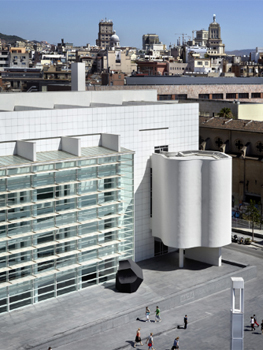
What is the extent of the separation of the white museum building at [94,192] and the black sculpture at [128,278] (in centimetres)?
177

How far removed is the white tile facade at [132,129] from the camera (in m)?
42.0

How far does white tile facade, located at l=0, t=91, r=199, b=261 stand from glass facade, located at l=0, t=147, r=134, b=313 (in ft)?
8.85

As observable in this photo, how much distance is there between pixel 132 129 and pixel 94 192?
24.4 feet

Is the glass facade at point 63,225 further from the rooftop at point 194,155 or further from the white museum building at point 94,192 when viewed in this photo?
the rooftop at point 194,155

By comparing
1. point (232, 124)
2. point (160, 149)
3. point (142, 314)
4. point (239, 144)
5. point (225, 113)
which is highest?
point (225, 113)

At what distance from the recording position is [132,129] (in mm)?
48469

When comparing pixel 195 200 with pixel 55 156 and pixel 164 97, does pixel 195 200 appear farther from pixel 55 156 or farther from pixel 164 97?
pixel 164 97

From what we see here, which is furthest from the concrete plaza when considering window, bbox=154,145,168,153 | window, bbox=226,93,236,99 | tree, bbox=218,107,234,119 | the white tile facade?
window, bbox=226,93,236,99

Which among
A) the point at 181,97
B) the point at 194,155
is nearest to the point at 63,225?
the point at 194,155

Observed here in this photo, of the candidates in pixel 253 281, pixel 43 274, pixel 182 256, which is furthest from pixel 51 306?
pixel 253 281

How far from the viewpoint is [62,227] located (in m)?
41.8

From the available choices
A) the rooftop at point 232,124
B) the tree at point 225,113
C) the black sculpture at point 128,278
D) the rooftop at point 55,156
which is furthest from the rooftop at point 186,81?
the black sculpture at point 128,278

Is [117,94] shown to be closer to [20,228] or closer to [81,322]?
[20,228]

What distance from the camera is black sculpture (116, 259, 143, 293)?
1700 inches
